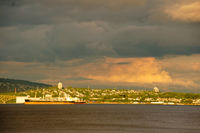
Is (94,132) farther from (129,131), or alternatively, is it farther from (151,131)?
(151,131)

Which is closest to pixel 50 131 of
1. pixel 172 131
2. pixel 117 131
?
pixel 117 131

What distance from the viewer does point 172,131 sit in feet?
299

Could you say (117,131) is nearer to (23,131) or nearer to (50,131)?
(50,131)

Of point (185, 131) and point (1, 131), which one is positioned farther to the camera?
point (185, 131)

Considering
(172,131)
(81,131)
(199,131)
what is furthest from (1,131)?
(199,131)

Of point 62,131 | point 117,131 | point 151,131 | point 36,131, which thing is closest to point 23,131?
point 36,131

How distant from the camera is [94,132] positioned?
286 feet

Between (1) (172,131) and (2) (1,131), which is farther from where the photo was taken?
(1) (172,131)

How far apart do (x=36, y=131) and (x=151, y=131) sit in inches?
1394

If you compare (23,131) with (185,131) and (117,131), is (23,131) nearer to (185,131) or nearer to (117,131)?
(117,131)

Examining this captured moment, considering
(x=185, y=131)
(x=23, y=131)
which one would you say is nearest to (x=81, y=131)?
(x=23, y=131)

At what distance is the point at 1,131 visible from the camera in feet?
278

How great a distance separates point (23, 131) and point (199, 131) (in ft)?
179

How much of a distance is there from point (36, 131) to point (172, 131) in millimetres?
42128
